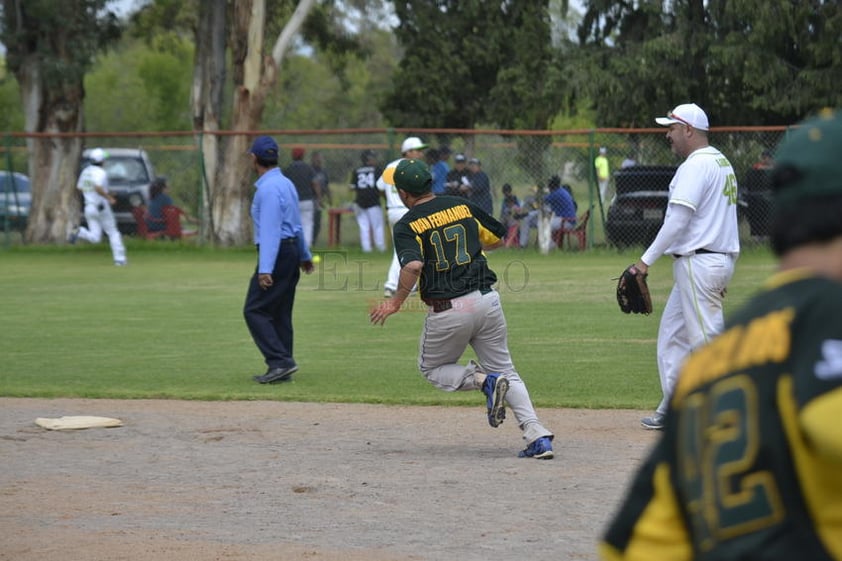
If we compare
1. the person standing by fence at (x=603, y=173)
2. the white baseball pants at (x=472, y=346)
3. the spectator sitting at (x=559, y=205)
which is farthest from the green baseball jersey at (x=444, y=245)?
the person standing by fence at (x=603, y=173)

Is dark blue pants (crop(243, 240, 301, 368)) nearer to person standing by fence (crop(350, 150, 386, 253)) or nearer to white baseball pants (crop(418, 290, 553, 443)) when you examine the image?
white baseball pants (crop(418, 290, 553, 443))

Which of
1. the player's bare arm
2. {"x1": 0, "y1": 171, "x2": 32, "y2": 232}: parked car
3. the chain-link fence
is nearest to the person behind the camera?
the player's bare arm

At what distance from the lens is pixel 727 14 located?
93.8 ft

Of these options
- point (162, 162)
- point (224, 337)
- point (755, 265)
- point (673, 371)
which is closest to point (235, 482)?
point (673, 371)

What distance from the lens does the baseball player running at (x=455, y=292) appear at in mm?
7980

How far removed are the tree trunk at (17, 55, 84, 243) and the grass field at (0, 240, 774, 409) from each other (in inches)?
237

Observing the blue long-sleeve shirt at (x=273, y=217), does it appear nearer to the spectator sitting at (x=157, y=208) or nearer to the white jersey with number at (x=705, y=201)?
the white jersey with number at (x=705, y=201)

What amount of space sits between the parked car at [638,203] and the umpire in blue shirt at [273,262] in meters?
14.5

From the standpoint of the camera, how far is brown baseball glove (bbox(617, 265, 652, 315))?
9.00m

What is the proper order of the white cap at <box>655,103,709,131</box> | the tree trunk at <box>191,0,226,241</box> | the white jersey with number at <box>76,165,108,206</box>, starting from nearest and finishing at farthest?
the white cap at <box>655,103,709,131</box> → the white jersey with number at <box>76,165,108,206</box> → the tree trunk at <box>191,0,226,241</box>

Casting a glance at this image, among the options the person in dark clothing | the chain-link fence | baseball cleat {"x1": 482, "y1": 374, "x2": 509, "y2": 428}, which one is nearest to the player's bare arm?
baseball cleat {"x1": 482, "y1": 374, "x2": 509, "y2": 428}

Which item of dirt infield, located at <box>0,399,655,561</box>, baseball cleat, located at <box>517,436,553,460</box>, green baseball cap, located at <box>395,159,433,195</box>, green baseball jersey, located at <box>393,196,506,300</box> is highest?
green baseball cap, located at <box>395,159,433,195</box>

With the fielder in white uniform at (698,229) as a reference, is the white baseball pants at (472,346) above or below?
below

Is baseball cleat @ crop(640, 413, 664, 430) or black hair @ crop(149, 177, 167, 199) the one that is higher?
black hair @ crop(149, 177, 167, 199)
